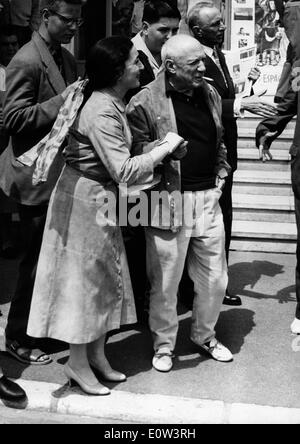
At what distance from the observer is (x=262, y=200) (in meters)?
7.89

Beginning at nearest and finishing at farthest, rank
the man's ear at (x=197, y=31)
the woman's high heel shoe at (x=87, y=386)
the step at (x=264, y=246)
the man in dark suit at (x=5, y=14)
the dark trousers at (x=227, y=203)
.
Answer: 1. the woman's high heel shoe at (x=87, y=386)
2. the man's ear at (x=197, y=31)
3. the dark trousers at (x=227, y=203)
4. the man in dark suit at (x=5, y=14)
5. the step at (x=264, y=246)

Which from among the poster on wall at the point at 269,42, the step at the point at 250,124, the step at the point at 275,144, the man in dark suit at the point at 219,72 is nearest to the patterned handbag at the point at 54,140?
the man in dark suit at the point at 219,72

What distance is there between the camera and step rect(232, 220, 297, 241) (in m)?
7.34

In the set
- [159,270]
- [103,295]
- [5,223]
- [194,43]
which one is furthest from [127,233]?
[5,223]

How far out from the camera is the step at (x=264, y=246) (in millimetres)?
7316

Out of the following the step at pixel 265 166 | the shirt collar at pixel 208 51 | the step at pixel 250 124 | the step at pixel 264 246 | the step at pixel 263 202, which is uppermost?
the shirt collar at pixel 208 51

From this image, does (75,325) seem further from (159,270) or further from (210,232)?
(210,232)

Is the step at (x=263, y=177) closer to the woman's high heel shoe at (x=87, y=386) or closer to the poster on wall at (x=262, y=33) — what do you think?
the poster on wall at (x=262, y=33)

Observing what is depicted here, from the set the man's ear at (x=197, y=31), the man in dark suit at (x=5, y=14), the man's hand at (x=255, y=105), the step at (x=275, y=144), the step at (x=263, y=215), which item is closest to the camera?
the man's hand at (x=255, y=105)

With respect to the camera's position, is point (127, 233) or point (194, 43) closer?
point (194, 43)

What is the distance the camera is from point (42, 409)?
12.9 ft

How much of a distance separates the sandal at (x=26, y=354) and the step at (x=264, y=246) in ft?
10.7

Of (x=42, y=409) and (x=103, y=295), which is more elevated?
(x=103, y=295)

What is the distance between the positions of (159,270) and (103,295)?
1.73 feet
